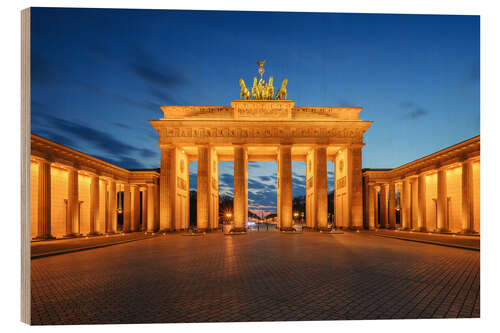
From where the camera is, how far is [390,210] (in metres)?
42.5

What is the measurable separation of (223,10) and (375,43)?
5.60 meters

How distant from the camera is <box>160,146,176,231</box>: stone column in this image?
33.1m

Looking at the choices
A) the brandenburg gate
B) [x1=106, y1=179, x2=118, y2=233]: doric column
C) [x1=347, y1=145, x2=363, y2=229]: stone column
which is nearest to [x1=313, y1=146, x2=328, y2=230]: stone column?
the brandenburg gate

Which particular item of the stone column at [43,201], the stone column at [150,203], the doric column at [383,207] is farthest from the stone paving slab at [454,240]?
the stone column at [150,203]

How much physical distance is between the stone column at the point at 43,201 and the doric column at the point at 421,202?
37.4 meters

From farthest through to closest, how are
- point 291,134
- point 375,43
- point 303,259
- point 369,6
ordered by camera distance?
point 291,134
point 303,259
point 375,43
point 369,6

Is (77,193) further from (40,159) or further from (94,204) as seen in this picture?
(40,159)

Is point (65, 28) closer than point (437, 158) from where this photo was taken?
Yes

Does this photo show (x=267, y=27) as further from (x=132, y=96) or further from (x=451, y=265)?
(x=451, y=265)

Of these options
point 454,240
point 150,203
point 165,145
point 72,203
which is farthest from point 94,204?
point 454,240

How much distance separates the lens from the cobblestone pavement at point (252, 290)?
19.6 feet

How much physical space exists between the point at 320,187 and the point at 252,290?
28.3m

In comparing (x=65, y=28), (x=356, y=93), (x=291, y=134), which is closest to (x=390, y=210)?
(x=291, y=134)

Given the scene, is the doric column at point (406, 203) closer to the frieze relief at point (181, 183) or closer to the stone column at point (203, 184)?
the stone column at point (203, 184)
